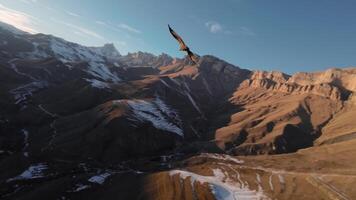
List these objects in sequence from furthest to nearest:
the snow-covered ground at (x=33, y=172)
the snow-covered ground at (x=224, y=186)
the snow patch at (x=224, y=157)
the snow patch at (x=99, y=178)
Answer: the snow patch at (x=224, y=157) → the snow-covered ground at (x=33, y=172) → the snow patch at (x=99, y=178) → the snow-covered ground at (x=224, y=186)

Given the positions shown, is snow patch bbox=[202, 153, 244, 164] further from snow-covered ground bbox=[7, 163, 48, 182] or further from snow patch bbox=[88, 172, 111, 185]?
snow-covered ground bbox=[7, 163, 48, 182]

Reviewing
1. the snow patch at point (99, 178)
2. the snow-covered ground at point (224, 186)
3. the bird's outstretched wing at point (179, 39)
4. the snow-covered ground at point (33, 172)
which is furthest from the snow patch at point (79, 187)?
the bird's outstretched wing at point (179, 39)

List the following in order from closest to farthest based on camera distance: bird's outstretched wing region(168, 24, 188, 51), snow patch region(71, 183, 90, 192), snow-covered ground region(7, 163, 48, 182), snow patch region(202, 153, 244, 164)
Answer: bird's outstretched wing region(168, 24, 188, 51) < snow patch region(71, 183, 90, 192) < snow-covered ground region(7, 163, 48, 182) < snow patch region(202, 153, 244, 164)

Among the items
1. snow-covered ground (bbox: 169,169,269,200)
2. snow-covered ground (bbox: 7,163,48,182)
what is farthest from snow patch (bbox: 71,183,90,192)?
snow-covered ground (bbox: 169,169,269,200)

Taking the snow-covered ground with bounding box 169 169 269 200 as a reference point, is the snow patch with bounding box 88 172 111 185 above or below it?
above

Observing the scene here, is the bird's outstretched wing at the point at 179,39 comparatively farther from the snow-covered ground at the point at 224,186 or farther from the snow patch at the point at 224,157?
the snow patch at the point at 224,157

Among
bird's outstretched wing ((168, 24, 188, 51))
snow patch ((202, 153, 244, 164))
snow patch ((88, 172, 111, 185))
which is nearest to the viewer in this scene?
bird's outstretched wing ((168, 24, 188, 51))

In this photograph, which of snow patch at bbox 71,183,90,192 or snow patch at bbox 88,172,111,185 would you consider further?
Answer: snow patch at bbox 88,172,111,185

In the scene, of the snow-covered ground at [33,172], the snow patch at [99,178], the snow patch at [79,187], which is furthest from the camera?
the snow-covered ground at [33,172]

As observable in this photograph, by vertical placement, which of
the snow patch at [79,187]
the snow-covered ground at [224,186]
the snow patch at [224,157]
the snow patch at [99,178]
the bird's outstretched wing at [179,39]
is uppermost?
the bird's outstretched wing at [179,39]

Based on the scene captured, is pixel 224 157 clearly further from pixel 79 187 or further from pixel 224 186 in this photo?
pixel 79 187

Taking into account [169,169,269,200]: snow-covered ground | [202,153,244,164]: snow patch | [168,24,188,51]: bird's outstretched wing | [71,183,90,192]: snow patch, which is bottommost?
[169,169,269,200]: snow-covered ground
